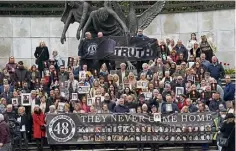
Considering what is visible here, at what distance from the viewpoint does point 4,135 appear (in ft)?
108

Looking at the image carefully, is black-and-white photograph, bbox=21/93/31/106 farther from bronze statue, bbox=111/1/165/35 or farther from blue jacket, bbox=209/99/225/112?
bronze statue, bbox=111/1/165/35

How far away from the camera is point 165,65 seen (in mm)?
38062

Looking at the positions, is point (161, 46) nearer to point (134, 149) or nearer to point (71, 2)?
point (71, 2)

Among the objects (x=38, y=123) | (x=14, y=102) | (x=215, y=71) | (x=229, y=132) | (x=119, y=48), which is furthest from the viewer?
(x=119, y=48)

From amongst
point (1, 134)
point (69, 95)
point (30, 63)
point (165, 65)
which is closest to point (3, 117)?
point (1, 134)

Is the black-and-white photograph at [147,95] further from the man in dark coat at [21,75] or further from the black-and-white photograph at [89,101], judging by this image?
the man in dark coat at [21,75]

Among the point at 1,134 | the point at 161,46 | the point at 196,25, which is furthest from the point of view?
the point at 196,25

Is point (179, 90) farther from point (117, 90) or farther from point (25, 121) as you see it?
point (25, 121)

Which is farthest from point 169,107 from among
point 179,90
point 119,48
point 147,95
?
point 119,48

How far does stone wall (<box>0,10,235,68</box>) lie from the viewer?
46.7m

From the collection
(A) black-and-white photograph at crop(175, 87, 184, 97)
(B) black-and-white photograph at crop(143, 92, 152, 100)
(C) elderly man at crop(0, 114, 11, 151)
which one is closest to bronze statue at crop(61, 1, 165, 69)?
(A) black-and-white photograph at crop(175, 87, 184, 97)

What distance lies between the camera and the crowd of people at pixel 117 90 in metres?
34.6

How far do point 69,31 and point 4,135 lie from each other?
1571 centimetres

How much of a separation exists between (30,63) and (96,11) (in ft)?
24.5
